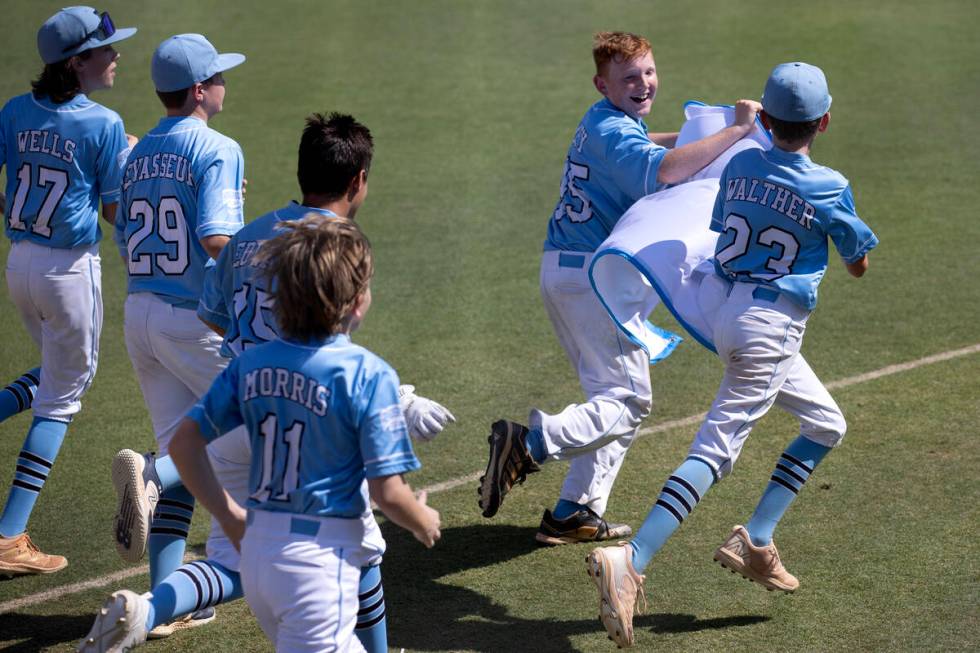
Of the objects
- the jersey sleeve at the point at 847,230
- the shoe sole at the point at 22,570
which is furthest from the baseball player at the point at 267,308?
the jersey sleeve at the point at 847,230

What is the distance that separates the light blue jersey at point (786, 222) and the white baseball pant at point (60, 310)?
9.76 ft

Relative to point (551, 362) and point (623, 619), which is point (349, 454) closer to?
point (623, 619)

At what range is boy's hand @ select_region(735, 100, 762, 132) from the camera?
5.31 metres

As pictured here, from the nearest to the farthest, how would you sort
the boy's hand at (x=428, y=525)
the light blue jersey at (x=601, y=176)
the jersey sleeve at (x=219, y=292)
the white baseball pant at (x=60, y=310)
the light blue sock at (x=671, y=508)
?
the boy's hand at (x=428, y=525) < the jersey sleeve at (x=219, y=292) < the light blue sock at (x=671, y=508) < the light blue jersey at (x=601, y=176) < the white baseball pant at (x=60, y=310)

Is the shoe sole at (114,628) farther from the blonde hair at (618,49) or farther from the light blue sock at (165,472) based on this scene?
the blonde hair at (618,49)

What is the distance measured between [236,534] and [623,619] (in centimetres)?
154

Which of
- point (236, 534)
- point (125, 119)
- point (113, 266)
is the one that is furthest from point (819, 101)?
point (125, 119)

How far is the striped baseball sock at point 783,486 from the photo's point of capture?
16.8 ft

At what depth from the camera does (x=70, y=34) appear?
5586mm

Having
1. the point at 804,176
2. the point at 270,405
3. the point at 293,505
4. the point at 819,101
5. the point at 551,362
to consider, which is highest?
the point at 819,101

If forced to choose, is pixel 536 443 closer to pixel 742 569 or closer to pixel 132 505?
pixel 742 569

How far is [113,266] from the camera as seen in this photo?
33.6 ft

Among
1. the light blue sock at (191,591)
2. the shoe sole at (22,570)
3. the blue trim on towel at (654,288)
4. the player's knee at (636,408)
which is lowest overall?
the shoe sole at (22,570)

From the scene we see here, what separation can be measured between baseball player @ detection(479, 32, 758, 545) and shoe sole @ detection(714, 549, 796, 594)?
30.7 inches
